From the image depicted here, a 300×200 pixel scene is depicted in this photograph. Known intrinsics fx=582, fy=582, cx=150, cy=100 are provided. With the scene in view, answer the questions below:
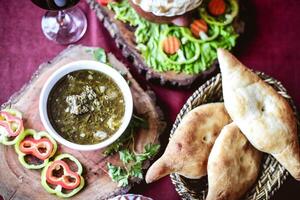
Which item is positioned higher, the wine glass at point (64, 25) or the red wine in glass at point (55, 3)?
the red wine in glass at point (55, 3)

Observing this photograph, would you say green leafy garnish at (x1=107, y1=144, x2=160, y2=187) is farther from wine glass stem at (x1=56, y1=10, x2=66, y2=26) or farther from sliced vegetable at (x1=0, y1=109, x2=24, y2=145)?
wine glass stem at (x1=56, y1=10, x2=66, y2=26)

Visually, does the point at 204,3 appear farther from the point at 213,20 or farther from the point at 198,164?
the point at 198,164

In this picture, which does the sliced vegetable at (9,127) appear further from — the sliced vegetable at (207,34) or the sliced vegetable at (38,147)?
the sliced vegetable at (207,34)

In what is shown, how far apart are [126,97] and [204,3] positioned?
17.2 inches

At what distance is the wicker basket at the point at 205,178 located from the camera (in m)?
1.58

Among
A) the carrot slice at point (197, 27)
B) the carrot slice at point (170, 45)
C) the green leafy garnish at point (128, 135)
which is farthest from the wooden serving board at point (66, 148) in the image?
the carrot slice at point (197, 27)

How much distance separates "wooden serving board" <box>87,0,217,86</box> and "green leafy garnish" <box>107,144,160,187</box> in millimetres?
229

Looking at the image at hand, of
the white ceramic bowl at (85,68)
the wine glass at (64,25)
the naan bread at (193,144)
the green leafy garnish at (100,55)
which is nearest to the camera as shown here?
the naan bread at (193,144)

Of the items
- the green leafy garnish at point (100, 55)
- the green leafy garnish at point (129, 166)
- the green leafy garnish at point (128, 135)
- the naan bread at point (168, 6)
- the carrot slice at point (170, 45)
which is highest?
the naan bread at point (168, 6)

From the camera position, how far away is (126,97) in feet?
5.55

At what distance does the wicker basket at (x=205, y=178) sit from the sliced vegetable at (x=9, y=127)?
458 mm

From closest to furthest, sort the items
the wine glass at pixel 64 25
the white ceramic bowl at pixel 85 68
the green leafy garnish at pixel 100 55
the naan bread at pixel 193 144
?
Answer: the naan bread at pixel 193 144
the white ceramic bowl at pixel 85 68
the green leafy garnish at pixel 100 55
the wine glass at pixel 64 25

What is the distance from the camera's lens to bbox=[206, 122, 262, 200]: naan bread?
59.7 inches

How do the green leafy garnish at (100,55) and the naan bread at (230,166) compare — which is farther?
the green leafy garnish at (100,55)
